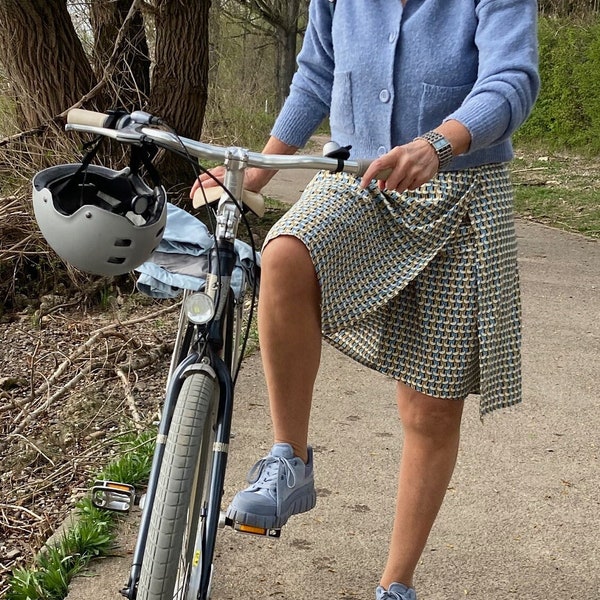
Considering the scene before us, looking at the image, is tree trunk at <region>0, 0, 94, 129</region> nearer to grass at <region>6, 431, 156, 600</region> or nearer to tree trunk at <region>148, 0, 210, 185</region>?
tree trunk at <region>148, 0, 210, 185</region>

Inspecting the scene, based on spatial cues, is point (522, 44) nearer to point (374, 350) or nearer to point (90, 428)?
point (374, 350)

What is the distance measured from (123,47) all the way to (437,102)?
5.30m

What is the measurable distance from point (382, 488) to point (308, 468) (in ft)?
4.63

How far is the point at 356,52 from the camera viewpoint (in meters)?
2.52

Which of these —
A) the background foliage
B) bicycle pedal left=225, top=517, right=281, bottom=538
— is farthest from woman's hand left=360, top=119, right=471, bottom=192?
the background foliage

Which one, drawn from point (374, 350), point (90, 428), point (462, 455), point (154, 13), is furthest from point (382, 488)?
point (154, 13)

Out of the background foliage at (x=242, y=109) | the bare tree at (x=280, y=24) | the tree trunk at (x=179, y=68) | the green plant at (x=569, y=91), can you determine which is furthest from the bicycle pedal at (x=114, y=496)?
the bare tree at (x=280, y=24)

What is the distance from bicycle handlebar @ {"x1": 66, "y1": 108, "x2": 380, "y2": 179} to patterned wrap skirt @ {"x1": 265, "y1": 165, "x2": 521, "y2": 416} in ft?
0.89

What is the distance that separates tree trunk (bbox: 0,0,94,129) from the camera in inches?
275

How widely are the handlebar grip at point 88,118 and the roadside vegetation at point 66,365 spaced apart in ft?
5.12

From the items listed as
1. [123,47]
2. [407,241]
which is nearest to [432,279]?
[407,241]

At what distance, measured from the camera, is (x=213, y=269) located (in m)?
2.15

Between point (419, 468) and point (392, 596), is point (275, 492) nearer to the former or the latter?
point (419, 468)

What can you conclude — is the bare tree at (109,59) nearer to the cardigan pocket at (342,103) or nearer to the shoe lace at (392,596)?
the cardigan pocket at (342,103)
